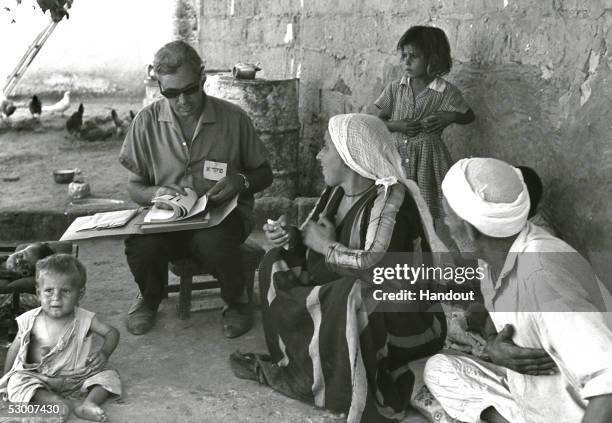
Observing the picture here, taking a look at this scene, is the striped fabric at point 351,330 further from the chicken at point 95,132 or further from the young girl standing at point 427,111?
the chicken at point 95,132

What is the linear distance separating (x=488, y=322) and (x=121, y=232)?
179cm

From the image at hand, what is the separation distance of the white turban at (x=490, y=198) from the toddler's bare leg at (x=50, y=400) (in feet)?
5.76

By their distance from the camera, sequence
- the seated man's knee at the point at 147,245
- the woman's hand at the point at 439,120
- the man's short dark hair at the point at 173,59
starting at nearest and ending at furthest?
the man's short dark hair at the point at 173,59, the seated man's knee at the point at 147,245, the woman's hand at the point at 439,120

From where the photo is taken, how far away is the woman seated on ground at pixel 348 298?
324 centimetres

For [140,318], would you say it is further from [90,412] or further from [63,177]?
[63,177]

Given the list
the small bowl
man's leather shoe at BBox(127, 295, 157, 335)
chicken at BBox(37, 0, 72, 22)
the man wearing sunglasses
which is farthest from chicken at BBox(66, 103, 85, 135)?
chicken at BBox(37, 0, 72, 22)

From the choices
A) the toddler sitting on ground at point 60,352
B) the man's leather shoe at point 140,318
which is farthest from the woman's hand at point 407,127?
the toddler sitting on ground at point 60,352

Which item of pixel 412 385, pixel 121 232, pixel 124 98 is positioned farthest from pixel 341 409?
pixel 124 98

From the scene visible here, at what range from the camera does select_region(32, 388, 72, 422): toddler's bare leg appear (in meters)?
3.23

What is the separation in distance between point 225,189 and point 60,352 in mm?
1181

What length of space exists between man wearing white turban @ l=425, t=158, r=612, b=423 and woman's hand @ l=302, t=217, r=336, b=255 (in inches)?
29.8

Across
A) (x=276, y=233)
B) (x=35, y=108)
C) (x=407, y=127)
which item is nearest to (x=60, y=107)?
(x=35, y=108)

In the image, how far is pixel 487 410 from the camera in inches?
118

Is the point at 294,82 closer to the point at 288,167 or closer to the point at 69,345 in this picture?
the point at 288,167
